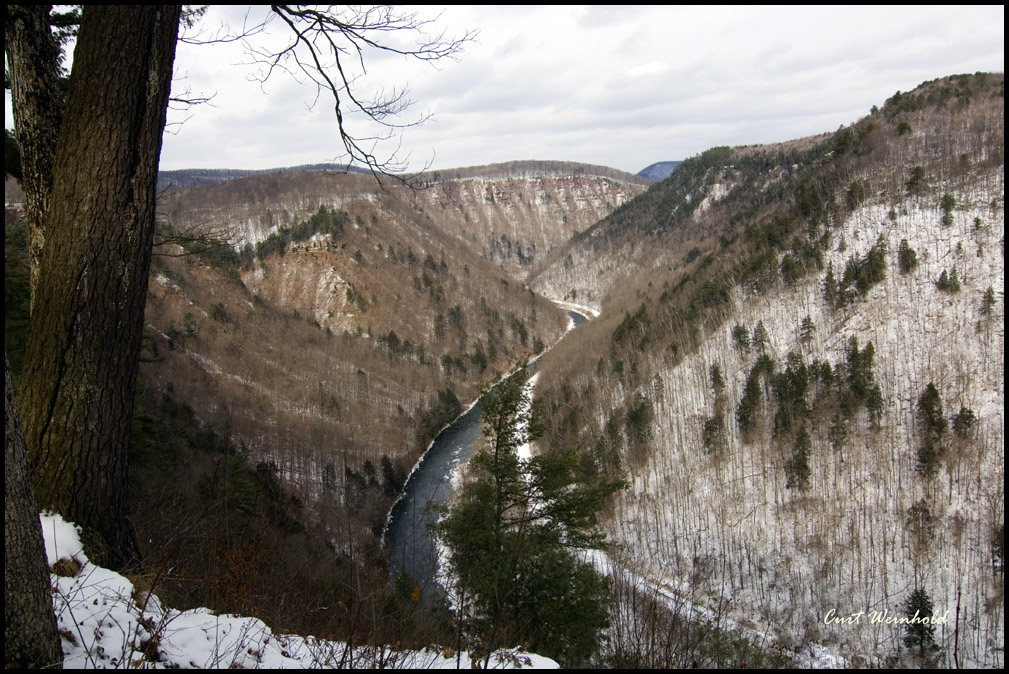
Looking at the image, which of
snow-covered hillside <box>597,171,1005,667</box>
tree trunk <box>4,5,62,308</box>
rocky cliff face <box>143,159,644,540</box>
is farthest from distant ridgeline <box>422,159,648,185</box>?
tree trunk <box>4,5,62,308</box>

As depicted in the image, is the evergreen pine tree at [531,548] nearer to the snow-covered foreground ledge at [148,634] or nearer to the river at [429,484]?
the snow-covered foreground ledge at [148,634]

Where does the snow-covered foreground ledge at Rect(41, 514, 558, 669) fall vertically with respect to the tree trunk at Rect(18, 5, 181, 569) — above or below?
below

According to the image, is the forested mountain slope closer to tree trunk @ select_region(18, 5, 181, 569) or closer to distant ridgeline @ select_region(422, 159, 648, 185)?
tree trunk @ select_region(18, 5, 181, 569)

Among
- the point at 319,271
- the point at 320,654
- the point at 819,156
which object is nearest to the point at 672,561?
the point at 320,654

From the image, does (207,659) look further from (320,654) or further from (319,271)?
(319,271)

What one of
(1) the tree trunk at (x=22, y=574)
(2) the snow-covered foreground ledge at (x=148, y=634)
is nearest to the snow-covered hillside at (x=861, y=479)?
(2) the snow-covered foreground ledge at (x=148, y=634)
